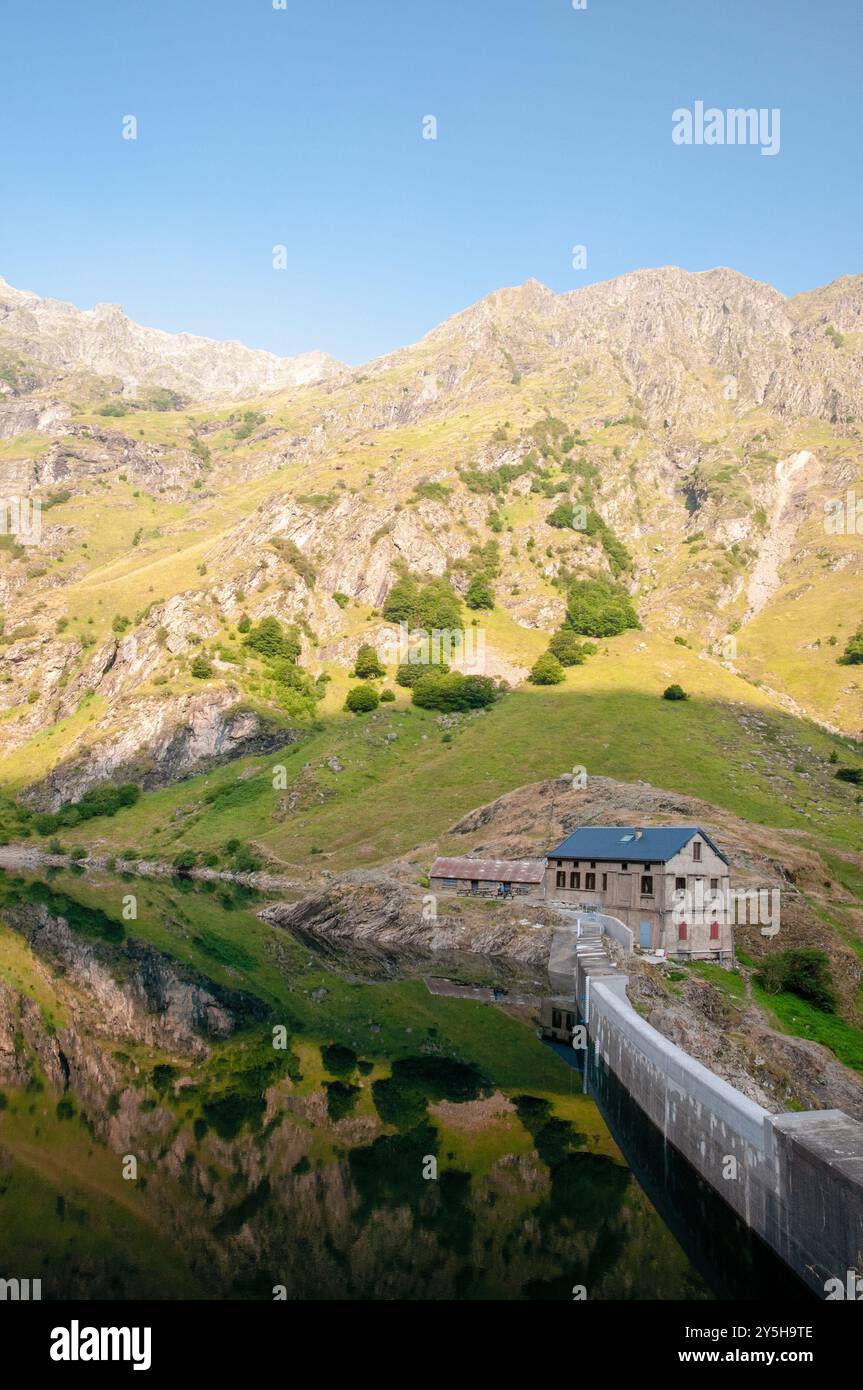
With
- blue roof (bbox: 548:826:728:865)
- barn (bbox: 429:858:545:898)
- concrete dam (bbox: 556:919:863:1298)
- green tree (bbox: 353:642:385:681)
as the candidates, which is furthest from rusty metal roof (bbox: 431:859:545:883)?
green tree (bbox: 353:642:385:681)

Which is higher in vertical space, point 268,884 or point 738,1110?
point 738,1110

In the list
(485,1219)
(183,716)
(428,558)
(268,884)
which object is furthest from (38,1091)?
(428,558)

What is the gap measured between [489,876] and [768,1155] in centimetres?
5568

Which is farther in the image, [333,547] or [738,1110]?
[333,547]

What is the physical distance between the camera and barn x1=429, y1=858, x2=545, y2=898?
7806 centimetres

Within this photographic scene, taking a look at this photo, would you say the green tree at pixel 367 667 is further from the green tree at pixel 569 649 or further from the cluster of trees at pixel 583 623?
the green tree at pixel 569 649

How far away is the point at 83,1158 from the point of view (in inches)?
1195

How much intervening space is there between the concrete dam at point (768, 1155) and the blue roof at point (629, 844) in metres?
24.1

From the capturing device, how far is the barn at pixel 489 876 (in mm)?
78062

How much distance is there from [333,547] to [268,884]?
9542 cm

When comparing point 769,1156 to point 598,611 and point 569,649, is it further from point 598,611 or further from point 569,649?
point 598,611

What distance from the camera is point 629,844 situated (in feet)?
220

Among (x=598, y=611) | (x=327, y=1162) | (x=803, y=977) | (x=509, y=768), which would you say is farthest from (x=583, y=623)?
(x=327, y=1162)
